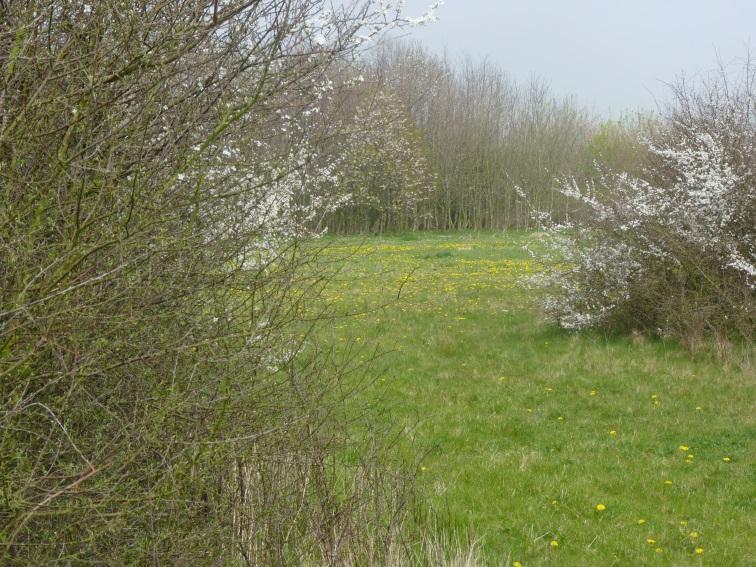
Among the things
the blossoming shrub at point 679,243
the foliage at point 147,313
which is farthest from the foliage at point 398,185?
the foliage at point 147,313

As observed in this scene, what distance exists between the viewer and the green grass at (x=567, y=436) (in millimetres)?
5211

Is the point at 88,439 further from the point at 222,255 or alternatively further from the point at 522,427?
the point at 522,427

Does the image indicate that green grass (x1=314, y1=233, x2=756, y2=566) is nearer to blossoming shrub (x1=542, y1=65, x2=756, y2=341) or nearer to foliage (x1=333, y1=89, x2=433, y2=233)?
blossoming shrub (x1=542, y1=65, x2=756, y2=341)

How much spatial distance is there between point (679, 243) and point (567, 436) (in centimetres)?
399

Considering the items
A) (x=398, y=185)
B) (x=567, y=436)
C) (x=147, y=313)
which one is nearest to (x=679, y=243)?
(x=567, y=436)

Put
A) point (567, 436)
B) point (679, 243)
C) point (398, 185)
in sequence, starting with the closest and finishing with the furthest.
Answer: point (567, 436) → point (679, 243) → point (398, 185)

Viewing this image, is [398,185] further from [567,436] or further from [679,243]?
[567,436]

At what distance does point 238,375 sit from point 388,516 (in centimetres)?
140

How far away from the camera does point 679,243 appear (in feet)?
33.0

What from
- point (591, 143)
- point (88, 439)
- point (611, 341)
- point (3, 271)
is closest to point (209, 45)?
point (3, 271)

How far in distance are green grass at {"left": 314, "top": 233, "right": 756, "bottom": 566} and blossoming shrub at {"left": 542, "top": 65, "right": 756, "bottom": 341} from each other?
18.7 inches

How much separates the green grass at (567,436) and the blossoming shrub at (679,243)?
0.48m

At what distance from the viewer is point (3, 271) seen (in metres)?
2.84

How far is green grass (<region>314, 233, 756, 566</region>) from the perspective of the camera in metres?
5.21
